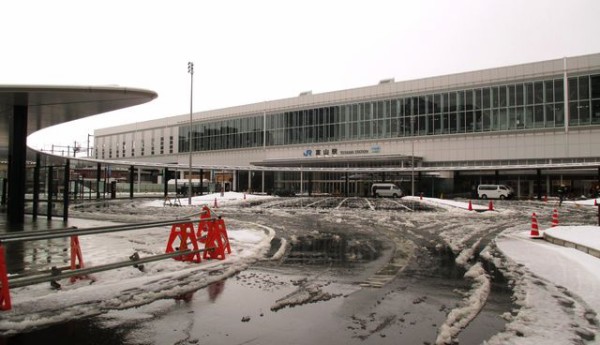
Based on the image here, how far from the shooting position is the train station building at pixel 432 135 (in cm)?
5309

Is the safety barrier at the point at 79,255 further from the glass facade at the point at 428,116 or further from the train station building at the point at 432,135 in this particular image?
the glass facade at the point at 428,116

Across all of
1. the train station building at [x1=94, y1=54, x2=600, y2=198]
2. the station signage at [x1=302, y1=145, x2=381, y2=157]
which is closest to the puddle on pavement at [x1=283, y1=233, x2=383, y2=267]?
the train station building at [x1=94, y1=54, x2=600, y2=198]

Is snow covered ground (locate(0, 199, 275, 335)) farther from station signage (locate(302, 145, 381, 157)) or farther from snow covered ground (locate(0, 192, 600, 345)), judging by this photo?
station signage (locate(302, 145, 381, 157))

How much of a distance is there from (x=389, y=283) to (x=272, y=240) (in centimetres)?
659

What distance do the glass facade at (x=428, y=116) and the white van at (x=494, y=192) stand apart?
992 cm

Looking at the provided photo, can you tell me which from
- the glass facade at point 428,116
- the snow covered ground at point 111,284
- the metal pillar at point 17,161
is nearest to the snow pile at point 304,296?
the snow covered ground at point 111,284

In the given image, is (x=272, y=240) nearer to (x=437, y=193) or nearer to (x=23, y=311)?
(x=23, y=311)

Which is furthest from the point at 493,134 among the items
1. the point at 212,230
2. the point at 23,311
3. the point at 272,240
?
the point at 23,311

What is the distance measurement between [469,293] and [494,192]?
49052 mm

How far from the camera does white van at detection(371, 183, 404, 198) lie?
5731 cm

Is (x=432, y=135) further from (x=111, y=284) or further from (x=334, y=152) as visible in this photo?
(x=111, y=284)

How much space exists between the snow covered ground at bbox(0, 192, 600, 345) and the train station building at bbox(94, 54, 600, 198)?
31.9m

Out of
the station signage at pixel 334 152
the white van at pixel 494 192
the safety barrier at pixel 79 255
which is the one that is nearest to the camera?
the safety barrier at pixel 79 255

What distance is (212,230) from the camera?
1045cm
